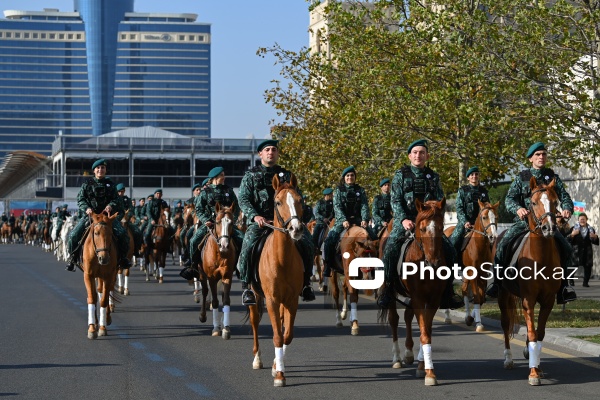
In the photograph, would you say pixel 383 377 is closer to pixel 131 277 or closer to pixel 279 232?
pixel 279 232

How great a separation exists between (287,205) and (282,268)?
83cm

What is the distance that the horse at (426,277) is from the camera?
11.3 m

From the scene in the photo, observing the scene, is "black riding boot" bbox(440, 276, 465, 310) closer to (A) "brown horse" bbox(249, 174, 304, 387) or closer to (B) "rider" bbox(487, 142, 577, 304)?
(B) "rider" bbox(487, 142, 577, 304)

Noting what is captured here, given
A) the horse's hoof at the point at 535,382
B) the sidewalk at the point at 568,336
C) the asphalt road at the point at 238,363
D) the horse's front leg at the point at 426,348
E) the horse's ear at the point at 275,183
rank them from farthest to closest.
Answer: the sidewalk at the point at 568,336 < the horse's ear at the point at 275,183 < the horse's front leg at the point at 426,348 < the horse's hoof at the point at 535,382 < the asphalt road at the point at 238,363

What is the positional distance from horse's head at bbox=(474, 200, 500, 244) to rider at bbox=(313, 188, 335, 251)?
653 cm

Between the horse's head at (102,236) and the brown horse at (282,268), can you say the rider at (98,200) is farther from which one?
the brown horse at (282,268)

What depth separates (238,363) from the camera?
1294cm

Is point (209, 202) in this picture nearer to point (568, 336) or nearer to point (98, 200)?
point (98, 200)

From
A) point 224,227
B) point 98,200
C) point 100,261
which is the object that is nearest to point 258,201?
point 224,227

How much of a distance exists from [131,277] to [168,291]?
7.05 meters

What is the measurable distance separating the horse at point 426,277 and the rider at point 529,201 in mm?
1066

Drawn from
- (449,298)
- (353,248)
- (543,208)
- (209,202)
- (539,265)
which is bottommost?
(449,298)

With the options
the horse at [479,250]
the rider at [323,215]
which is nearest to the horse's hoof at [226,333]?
the horse at [479,250]

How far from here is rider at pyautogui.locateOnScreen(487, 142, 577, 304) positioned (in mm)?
12102
